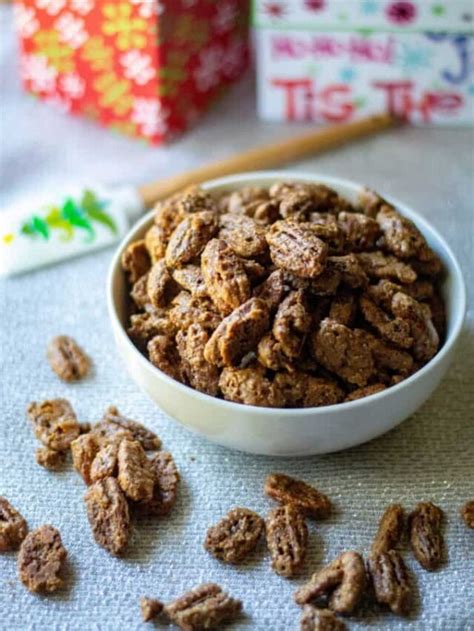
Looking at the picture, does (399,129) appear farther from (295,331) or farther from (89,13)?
(295,331)

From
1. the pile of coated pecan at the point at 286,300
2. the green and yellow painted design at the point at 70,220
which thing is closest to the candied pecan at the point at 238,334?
the pile of coated pecan at the point at 286,300

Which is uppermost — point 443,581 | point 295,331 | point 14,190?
point 295,331

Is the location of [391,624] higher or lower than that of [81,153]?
lower

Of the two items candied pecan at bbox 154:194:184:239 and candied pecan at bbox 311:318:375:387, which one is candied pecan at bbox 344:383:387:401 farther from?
candied pecan at bbox 154:194:184:239

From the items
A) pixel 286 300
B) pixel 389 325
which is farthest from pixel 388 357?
Result: pixel 286 300

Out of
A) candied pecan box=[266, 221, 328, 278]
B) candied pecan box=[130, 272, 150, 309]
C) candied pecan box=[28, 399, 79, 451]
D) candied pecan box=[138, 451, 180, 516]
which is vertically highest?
candied pecan box=[266, 221, 328, 278]

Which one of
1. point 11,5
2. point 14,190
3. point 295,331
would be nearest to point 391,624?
point 295,331

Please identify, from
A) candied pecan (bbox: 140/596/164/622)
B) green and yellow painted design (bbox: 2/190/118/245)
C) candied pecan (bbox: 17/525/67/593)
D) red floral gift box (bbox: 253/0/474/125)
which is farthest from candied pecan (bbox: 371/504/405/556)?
red floral gift box (bbox: 253/0/474/125)
